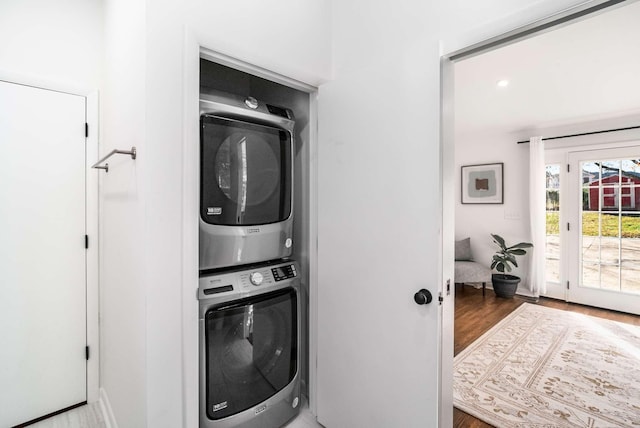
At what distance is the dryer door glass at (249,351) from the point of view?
54.2 inches

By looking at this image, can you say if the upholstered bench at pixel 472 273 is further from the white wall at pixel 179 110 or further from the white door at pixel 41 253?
the white door at pixel 41 253

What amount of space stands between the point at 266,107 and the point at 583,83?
10.3 ft

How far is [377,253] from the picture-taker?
4.57 ft

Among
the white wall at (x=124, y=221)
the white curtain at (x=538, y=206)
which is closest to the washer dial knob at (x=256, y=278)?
the white wall at (x=124, y=221)

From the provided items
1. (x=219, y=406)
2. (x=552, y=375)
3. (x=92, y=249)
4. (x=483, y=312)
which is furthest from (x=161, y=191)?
(x=483, y=312)

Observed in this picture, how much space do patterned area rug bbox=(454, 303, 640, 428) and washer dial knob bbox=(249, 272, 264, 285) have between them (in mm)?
1619

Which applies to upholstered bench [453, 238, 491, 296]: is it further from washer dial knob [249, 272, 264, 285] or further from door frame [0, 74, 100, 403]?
door frame [0, 74, 100, 403]

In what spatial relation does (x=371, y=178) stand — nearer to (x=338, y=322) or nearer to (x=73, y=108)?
(x=338, y=322)

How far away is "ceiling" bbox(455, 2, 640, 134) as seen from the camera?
2049 mm

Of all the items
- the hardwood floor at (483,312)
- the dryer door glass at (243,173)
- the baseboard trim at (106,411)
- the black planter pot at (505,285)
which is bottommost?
the hardwood floor at (483,312)

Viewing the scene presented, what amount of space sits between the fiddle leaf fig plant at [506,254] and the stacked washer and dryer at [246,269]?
149 inches

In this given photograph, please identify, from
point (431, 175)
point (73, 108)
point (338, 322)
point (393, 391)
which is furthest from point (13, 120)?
point (393, 391)

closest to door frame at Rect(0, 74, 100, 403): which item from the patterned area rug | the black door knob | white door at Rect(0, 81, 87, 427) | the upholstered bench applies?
white door at Rect(0, 81, 87, 427)

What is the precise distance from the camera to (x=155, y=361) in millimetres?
1133
